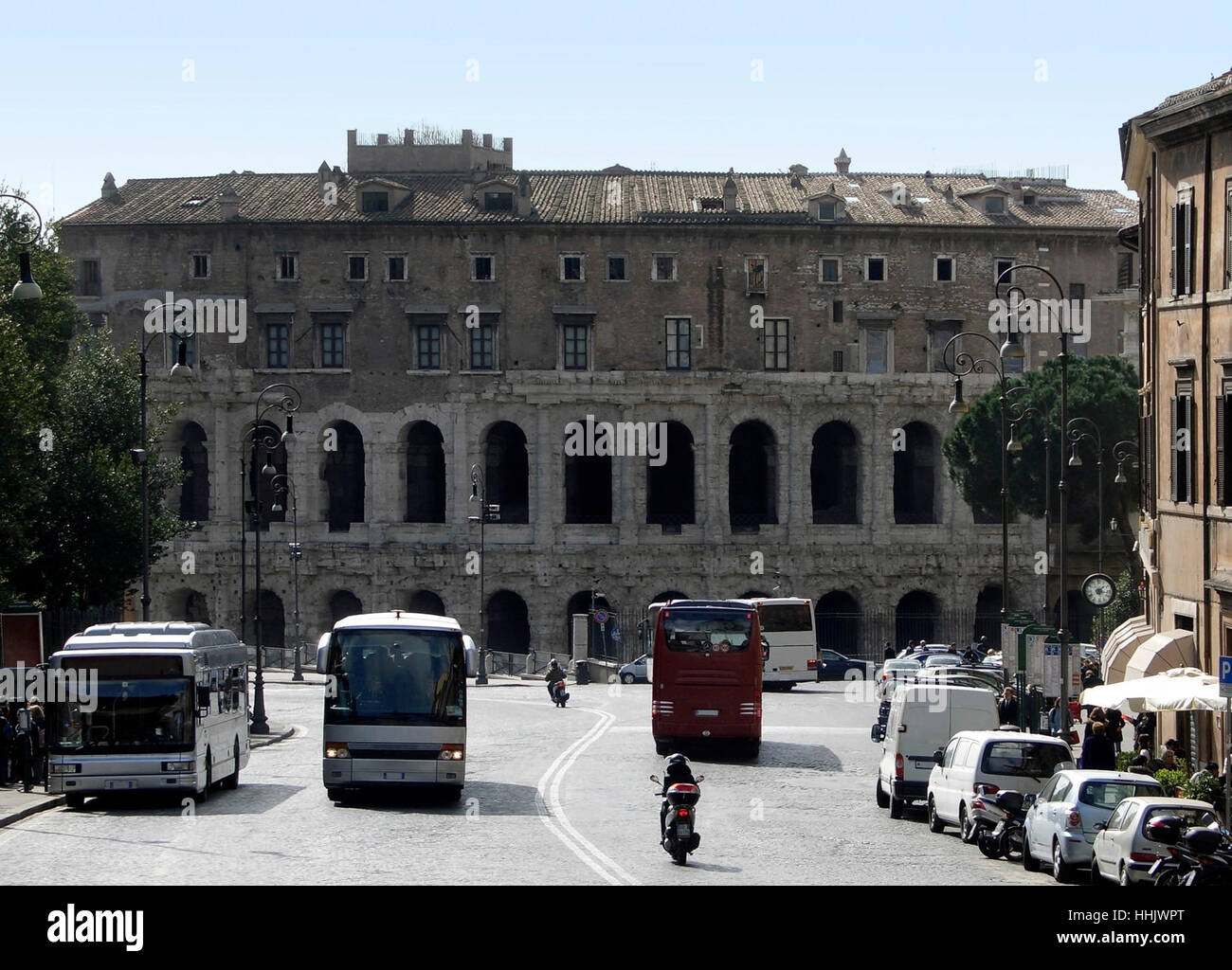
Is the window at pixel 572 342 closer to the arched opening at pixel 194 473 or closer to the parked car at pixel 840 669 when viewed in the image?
the arched opening at pixel 194 473

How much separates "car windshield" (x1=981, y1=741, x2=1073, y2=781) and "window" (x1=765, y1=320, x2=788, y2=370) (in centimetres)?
5223

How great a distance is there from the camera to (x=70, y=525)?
45969 mm

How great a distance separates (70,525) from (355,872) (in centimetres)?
2831

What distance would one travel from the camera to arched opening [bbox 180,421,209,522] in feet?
252

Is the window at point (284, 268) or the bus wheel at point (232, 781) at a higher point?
the window at point (284, 268)

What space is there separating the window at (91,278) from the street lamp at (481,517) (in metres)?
16.6

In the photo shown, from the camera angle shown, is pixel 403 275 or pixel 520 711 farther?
pixel 403 275

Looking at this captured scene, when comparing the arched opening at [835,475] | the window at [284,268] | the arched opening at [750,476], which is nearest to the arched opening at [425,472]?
the window at [284,268]

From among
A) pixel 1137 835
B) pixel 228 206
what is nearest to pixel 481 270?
pixel 228 206

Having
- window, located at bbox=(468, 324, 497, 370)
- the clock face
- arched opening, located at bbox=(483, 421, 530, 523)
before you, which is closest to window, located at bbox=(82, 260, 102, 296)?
window, located at bbox=(468, 324, 497, 370)

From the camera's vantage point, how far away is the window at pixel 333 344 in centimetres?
7594
